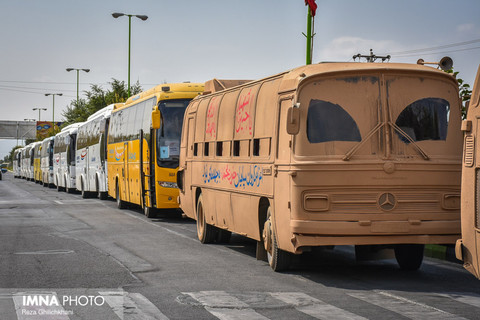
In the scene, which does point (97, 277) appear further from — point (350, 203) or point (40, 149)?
point (40, 149)

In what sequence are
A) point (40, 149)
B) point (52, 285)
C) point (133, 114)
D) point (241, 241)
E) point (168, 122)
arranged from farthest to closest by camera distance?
point (40, 149) → point (133, 114) → point (168, 122) → point (241, 241) → point (52, 285)

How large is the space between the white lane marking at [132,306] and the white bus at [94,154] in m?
23.3

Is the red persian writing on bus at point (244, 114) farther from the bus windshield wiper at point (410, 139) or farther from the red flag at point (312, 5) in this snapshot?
the red flag at point (312, 5)

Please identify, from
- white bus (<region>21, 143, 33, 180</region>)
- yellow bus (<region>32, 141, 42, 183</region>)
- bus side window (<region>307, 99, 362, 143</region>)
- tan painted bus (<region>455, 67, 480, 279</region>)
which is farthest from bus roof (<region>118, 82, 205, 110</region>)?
white bus (<region>21, 143, 33, 180</region>)

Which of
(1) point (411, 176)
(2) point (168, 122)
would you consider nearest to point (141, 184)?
(2) point (168, 122)

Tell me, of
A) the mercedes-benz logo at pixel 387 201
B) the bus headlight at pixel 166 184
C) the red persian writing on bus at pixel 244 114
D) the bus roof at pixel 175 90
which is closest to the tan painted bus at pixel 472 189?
the mercedes-benz logo at pixel 387 201

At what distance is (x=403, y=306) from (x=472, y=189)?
5.79 ft

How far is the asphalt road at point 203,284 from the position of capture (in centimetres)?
889

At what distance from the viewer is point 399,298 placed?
388 inches

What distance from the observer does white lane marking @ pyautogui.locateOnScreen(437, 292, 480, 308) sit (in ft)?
31.4

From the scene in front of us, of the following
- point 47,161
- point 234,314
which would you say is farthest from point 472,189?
point 47,161

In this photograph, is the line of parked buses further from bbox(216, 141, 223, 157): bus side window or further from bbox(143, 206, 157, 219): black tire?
bbox(143, 206, 157, 219): black tire

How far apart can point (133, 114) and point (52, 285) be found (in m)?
16.3

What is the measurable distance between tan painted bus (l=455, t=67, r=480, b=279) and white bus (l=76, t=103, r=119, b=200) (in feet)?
83.3
